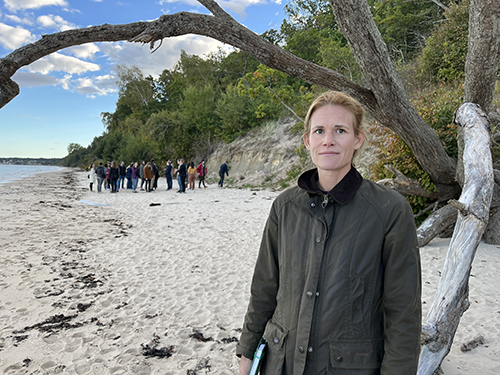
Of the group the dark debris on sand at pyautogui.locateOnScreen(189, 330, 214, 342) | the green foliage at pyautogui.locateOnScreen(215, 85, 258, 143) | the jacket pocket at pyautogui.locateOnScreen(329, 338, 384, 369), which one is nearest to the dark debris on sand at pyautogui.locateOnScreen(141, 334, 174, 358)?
the dark debris on sand at pyautogui.locateOnScreen(189, 330, 214, 342)

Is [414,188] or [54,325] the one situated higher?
[414,188]

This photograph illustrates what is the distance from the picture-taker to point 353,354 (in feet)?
4.67

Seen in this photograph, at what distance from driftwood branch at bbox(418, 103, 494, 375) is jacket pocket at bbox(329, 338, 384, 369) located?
1.85 metres

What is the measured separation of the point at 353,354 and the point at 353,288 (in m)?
0.28

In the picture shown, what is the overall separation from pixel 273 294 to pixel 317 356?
1.39 ft

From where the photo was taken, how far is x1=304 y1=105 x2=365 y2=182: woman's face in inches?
62.4

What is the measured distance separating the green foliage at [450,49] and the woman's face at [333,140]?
15891 mm

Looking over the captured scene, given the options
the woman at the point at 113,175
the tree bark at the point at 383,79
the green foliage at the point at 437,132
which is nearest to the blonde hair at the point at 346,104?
the tree bark at the point at 383,79

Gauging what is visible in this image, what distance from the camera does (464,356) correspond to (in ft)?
11.4

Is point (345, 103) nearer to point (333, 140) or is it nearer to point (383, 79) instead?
point (333, 140)

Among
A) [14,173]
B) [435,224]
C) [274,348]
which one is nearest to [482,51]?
[435,224]

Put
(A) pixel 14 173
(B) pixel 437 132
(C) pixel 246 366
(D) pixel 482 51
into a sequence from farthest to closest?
(A) pixel 14 173, (B) pixel 437 132, (D) pixel 482 51, (C) pixel 246 366

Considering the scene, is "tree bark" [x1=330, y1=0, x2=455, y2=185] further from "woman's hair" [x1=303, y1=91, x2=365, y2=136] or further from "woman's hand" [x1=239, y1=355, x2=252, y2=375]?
"woman's hand" [x1=239, y1=355, x2=252, y2=375]

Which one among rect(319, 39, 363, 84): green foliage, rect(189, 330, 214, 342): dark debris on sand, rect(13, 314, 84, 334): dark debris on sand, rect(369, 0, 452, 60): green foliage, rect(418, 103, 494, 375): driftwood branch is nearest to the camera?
rect(418, 103, 494, 375): driftwood branch
